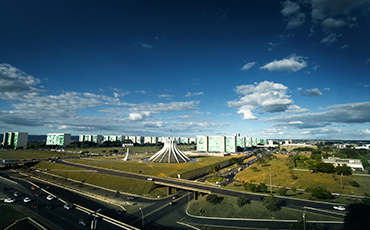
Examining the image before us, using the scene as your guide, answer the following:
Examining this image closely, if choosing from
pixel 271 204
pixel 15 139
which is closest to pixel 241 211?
pixel 271 204

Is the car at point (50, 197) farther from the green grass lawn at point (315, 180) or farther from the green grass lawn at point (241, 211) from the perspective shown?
the green grass lawn at point (315, 180)

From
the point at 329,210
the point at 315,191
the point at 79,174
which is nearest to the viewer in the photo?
the point at 329,210

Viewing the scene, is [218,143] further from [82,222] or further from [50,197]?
[82,222]

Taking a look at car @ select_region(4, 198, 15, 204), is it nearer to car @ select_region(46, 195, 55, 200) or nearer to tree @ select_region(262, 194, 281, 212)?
car @ select_region(46, 195, 55, 200)

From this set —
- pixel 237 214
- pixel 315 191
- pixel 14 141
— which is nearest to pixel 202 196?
pixel 237 214

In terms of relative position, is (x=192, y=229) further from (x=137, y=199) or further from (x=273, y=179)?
(x=273, y=179)

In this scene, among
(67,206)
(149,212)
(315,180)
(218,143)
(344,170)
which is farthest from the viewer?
(218,143)
